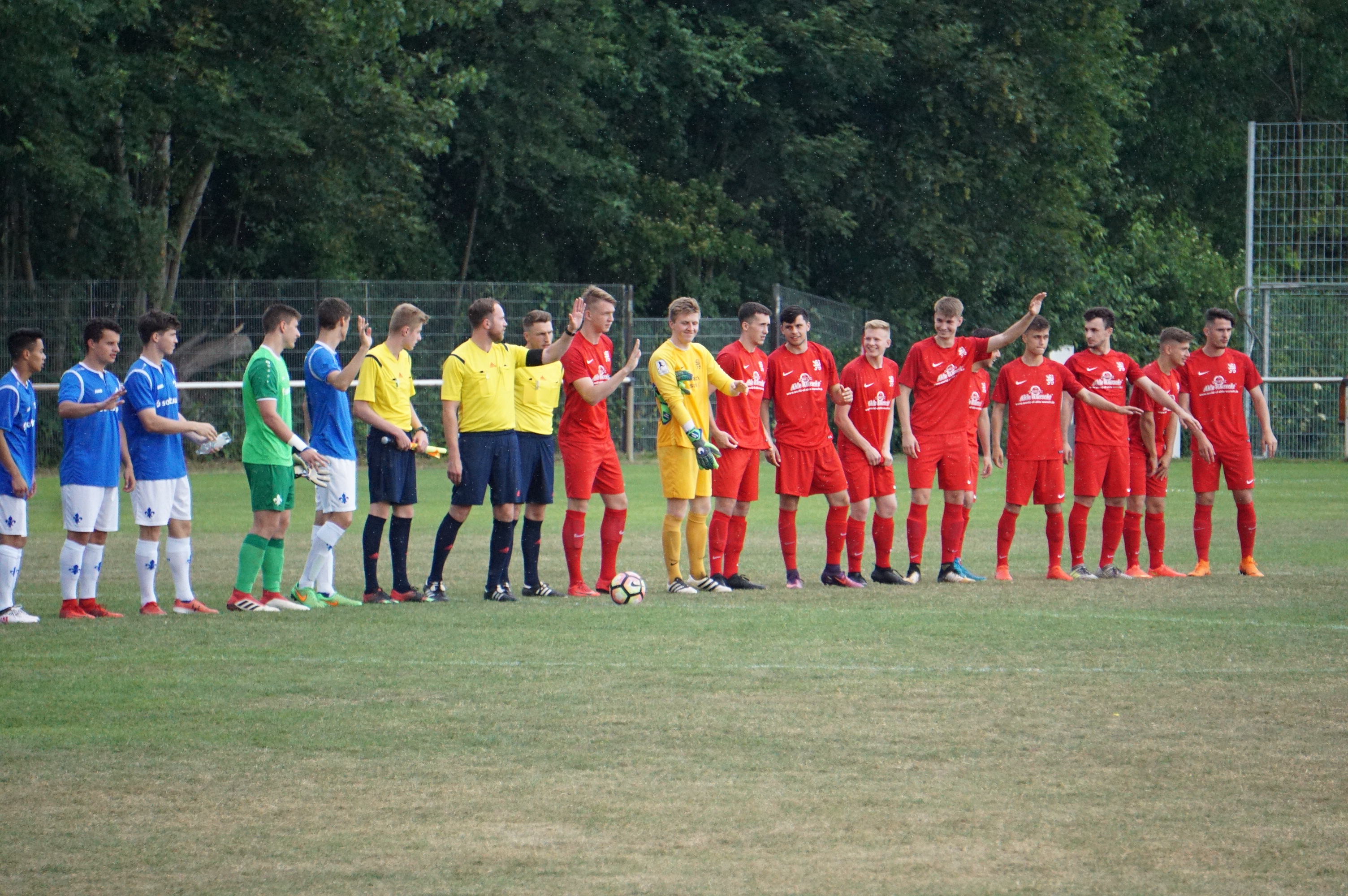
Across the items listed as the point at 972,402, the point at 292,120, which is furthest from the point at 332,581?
the point at 292,120

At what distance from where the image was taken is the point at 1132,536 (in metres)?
12.1

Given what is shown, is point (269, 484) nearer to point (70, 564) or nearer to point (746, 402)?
point (70, 564)

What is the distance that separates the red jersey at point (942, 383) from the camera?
11.9 metres

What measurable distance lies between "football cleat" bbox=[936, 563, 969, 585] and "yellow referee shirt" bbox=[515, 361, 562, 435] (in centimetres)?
308

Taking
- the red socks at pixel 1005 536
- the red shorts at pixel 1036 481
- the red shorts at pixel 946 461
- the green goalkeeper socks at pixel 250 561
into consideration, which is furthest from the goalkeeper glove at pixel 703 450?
the green goalkeeper socks at pixel 250 561

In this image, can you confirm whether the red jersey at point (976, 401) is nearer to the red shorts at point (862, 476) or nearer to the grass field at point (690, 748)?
the red shorts at point (862, 476)

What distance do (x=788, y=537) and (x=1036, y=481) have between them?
2.09 meters

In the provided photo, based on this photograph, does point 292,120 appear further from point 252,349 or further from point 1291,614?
point 1291,614

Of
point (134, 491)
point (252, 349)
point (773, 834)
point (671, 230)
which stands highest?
point (671, 230)

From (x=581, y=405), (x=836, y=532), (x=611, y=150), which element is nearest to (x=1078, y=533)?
(x=836, y=532)

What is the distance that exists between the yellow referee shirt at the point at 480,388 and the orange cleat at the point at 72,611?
2609 mm

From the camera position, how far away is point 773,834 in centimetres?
489

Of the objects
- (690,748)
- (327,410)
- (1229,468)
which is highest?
(327,410)

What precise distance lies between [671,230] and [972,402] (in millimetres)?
19365
